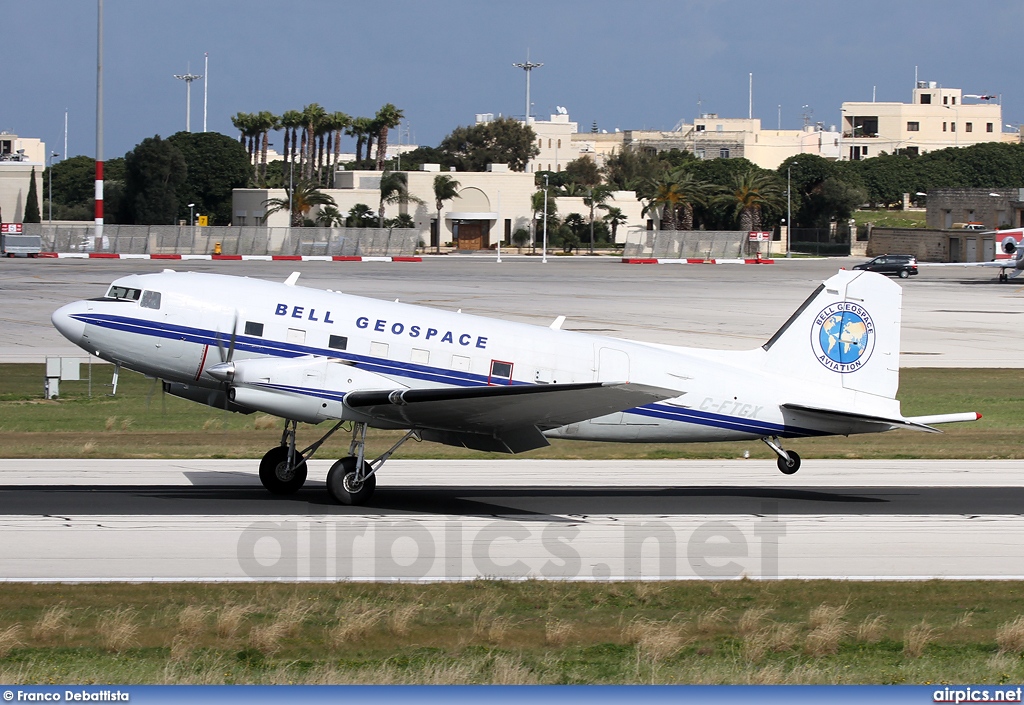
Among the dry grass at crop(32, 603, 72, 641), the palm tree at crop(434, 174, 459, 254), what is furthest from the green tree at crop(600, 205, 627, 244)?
the dry grass at crop(32, 603, 72, 641)

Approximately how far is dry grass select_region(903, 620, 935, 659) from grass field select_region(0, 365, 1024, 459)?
619 inches

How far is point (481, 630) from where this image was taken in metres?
14.4

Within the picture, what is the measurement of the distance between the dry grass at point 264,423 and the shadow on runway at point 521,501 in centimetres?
1059

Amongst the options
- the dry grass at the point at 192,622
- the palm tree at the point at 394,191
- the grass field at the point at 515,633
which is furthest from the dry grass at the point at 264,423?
the palm tree at the point at 394,191

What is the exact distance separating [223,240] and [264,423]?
320 feet

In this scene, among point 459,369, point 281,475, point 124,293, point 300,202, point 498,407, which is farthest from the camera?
point 300,202

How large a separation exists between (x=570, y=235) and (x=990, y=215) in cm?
5593

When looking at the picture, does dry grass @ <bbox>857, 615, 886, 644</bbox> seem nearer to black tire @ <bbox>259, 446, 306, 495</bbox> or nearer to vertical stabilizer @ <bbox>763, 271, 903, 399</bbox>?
vertical stabilizer @ <bbox>763, 271, 903, 399</bbox>

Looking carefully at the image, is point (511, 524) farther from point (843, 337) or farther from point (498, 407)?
point (843, 337)

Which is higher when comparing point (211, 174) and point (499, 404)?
point (211, 174)

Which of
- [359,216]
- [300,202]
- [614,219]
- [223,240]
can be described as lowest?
[223,240]

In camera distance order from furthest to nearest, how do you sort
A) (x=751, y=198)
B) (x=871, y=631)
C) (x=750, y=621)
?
(x=751, y=198) < (x=750, y=621) < (x=871, y=631)

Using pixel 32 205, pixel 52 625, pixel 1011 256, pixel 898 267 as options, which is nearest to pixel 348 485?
pixel 52 625

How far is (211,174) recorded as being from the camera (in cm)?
18688
